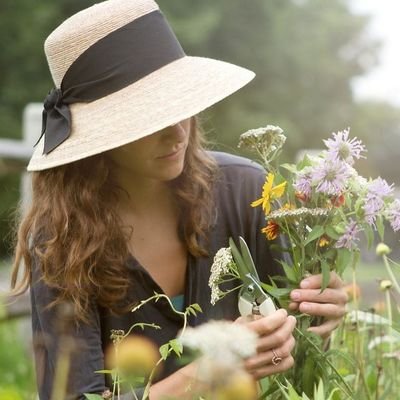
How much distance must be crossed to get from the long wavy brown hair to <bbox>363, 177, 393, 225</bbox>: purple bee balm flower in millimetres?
671

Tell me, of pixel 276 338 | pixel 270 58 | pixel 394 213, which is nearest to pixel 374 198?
pixel 394 213

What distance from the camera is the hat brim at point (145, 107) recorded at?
207cm

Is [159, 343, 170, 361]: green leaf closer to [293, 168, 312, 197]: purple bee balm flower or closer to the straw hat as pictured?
[293, 168, 312, 197]: purple bee balm flower

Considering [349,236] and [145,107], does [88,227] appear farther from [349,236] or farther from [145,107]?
[349,236]

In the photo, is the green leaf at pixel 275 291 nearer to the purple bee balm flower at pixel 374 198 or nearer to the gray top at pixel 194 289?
the purple bee balm flower at pixel 374 198

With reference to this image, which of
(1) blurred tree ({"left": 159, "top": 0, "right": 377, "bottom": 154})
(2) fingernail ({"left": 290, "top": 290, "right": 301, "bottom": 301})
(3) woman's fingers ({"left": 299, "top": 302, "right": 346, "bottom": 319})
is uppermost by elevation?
(2) fingernail ({"left": 290, "top": 290, "right": 301, "bottom": 301})

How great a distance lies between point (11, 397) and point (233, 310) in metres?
1.48

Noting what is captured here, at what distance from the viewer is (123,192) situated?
238 centimetres

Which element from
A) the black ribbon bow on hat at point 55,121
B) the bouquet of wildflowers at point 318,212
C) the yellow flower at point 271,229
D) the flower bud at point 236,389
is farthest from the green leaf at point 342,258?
the flower bud at point 236,389

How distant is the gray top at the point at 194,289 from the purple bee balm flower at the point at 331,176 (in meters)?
0.64

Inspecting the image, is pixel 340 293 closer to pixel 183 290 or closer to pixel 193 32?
pixel 183 290

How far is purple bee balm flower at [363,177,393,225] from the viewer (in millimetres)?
1710

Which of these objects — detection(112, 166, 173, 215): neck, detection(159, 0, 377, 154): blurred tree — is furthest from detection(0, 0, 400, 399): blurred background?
detection(112, 166, 173, 215): neck

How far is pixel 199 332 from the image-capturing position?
1.18 m
